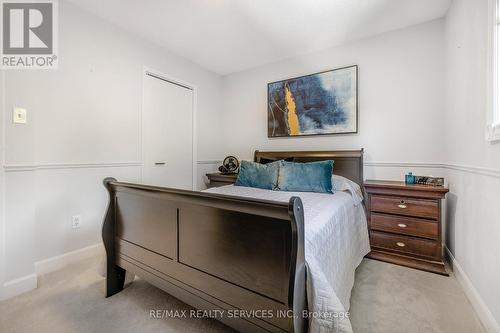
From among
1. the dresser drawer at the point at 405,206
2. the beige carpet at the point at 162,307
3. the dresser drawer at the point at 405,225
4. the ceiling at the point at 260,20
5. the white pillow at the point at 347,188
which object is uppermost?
the ceiling at the point at 260,20

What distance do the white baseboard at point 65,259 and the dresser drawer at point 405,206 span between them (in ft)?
9.78

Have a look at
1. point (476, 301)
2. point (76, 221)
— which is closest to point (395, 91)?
point (476, 301)

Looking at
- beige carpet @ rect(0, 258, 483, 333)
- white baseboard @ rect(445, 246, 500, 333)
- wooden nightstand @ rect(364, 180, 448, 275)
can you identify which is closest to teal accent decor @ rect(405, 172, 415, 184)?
wooden nightstand @ rect(364, 180, 448, 275)

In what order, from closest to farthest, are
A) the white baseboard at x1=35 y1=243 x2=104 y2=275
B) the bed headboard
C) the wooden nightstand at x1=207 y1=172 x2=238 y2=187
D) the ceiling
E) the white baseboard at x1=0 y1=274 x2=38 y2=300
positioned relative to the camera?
the white baseboard at x1=0 y1=274 x2=38 y2=300, the white baseboard at x1=35 y1=243 x2=104 y2=275, the ceiling, the bed headboard, the wooden nightstand at x1=207 y1=172 x2=238 y2=187

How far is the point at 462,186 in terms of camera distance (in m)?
1.87

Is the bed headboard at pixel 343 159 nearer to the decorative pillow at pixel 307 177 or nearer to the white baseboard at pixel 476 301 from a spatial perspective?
the decorative pillow at pixel 307 177

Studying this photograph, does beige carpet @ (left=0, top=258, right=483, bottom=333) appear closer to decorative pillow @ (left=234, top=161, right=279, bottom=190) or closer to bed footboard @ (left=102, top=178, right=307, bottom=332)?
bed footboard @ (left=102, top=178, right=307, bottom=332)

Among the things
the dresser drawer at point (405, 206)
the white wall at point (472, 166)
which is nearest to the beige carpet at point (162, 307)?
the white wall at point (472, 166)

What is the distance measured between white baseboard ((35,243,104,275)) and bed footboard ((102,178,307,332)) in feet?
2.80

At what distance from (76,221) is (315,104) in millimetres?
3092

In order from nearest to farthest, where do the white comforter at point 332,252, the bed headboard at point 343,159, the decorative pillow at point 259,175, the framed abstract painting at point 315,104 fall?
1. the white comforter at point 332,252
2. the decorative pillow at point 259,175
3. the bed headboard at point 343,159
4. the framed abstract painting at point 315,104

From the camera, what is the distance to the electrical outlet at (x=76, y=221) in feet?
7.28

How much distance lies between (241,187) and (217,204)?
1.48 m
